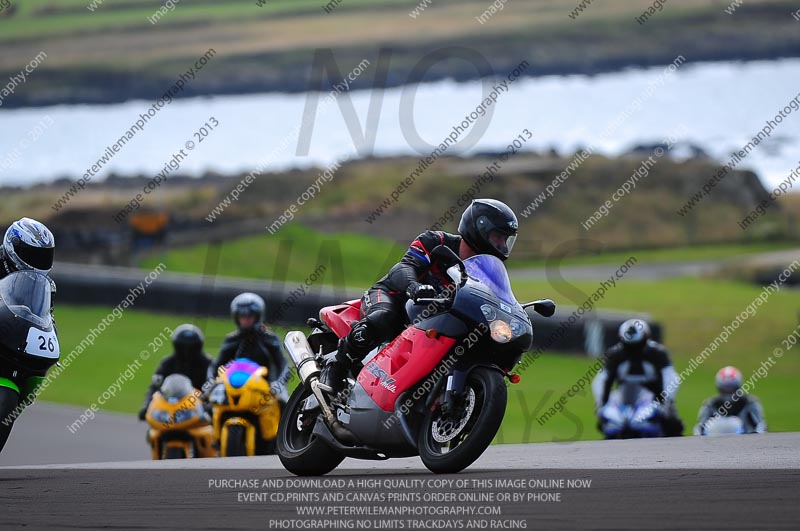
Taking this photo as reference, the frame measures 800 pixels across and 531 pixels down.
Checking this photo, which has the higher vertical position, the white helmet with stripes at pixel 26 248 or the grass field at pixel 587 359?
the grass field at pixel 587 359

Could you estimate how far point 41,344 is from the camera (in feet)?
30.3

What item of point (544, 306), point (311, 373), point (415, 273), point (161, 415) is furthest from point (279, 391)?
point (544, 306)

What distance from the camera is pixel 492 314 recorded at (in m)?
8.02

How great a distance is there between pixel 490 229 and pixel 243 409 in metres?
4.15

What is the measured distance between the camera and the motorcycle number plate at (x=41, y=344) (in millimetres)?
9180

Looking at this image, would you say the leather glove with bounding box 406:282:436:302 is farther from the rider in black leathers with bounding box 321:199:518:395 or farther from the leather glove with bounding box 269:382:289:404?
the leather glove with bounding box 269:382:289:404

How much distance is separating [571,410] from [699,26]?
25693mm

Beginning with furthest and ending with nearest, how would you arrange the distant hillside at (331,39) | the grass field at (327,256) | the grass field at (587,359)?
the distant hillside at (331,39)
the grass field at (327,256)
the grass field at (587,359)

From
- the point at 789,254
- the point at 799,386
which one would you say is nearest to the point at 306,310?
the point at 799,386

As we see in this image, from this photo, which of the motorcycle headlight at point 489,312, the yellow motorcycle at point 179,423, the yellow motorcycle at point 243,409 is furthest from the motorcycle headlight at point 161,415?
the motorcycle headlight at point 489,312

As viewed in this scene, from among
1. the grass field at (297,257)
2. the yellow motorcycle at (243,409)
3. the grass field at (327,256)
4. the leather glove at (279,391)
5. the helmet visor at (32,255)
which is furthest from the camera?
the grass field at (327,256)

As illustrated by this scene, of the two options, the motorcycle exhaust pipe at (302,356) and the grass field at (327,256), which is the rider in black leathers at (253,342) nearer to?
the motorcycle exhaust pipe at (302,356)

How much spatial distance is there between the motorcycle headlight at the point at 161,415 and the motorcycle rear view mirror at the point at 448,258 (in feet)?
15.4

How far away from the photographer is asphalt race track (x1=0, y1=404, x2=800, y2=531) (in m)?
5.91
